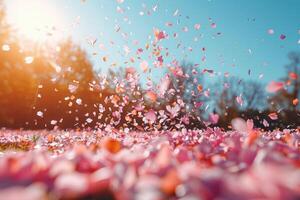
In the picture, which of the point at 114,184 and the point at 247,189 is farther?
the point at 114,184

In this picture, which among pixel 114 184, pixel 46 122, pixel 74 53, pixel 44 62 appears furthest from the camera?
pixel 74 53

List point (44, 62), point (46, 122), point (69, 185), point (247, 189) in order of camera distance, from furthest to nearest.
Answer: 1. point (44, 62)
2. point (46, 122)
3. point (69, 185)
4. point (247, 189)

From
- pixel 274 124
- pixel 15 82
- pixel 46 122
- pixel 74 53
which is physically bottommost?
pixel 274 124

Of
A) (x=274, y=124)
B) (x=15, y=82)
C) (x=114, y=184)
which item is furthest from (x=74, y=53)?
(x=114, y=184)

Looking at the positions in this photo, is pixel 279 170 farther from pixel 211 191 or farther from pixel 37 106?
pixel 37 106

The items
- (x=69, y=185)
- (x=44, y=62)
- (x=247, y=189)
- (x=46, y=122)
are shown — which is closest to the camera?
(x=247, y=189)

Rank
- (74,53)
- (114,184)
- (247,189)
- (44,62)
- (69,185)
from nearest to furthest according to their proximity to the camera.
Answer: (247,189) < (69,185) < (114,184) < (44,62) < (74,53)

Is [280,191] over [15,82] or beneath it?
beneath

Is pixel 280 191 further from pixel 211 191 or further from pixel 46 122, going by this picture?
pixel 46 122

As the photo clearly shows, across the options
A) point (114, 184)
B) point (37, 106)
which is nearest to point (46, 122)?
point (37, 106)
